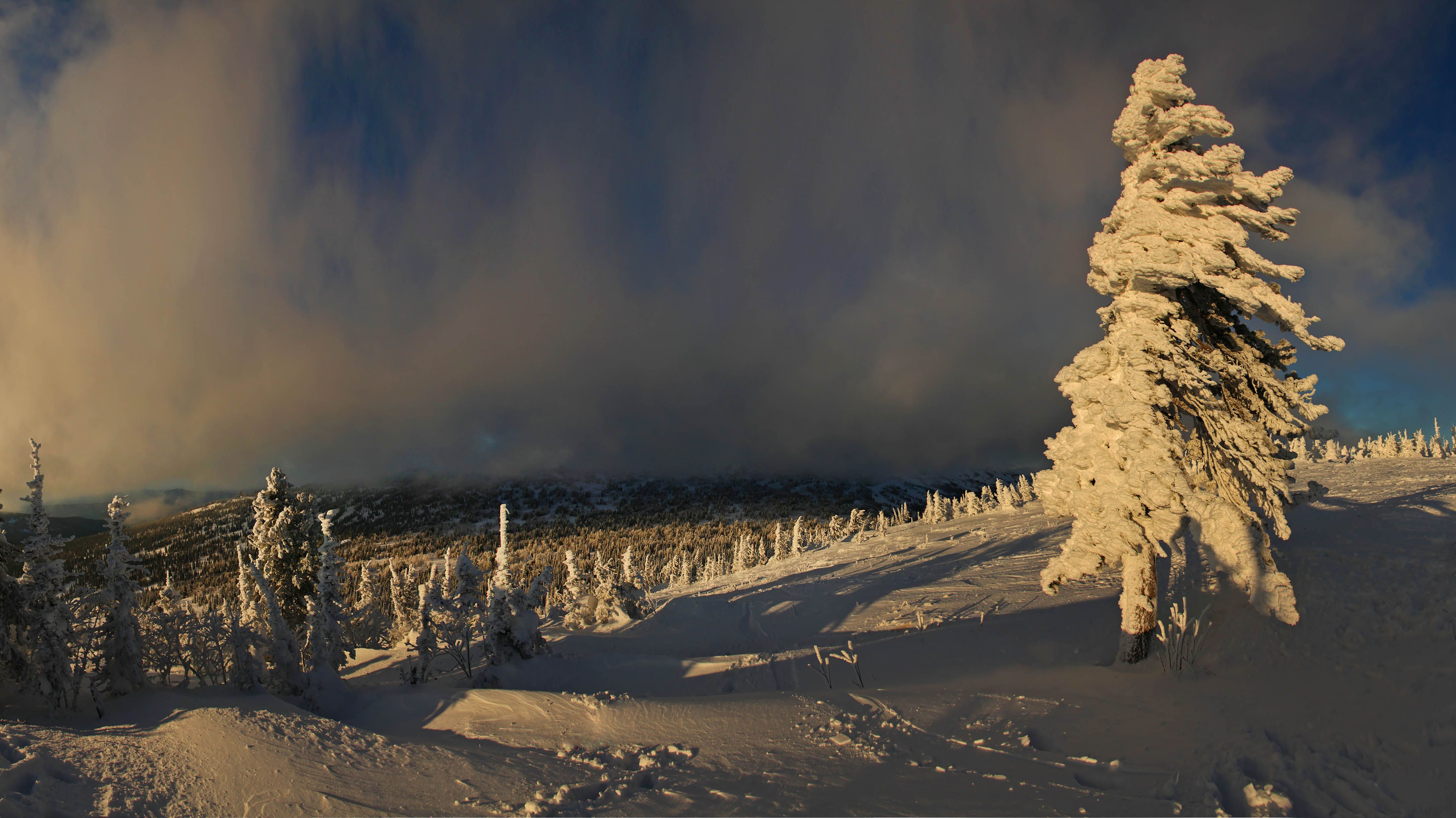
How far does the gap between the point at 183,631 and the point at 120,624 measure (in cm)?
189

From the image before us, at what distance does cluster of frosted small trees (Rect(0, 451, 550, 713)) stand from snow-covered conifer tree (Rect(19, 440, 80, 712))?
2 cm

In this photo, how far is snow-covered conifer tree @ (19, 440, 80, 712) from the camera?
12.4m

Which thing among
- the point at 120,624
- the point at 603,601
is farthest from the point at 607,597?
the point at 120,624

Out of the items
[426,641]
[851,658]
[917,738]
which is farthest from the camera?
[426,641]

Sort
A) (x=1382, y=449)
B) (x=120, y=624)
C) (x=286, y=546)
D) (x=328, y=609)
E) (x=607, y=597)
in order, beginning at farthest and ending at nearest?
1. (x=1382, y=449)
2. (x=607, y=597)
3. (x=286, y=546)
4. (x=328, y=609)
5. (x=120, y=624)

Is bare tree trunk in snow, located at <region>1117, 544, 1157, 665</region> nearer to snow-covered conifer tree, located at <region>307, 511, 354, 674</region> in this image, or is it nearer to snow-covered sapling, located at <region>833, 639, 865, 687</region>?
snow-covered sapling, located at <region>833, 639, 865, 687</region>

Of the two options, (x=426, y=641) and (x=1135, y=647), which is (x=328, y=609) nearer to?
(x=426, y=641)

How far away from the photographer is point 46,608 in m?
13.0

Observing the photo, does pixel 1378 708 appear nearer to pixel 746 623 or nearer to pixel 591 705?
pixel 591 705

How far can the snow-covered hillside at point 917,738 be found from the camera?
20.0 feet

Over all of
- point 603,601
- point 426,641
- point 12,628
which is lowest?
point 603,601

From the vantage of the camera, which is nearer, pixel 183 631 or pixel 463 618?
pixel 183 631

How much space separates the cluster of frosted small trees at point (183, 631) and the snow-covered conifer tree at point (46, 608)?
2 centimetres

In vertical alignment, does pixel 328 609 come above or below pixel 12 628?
below
